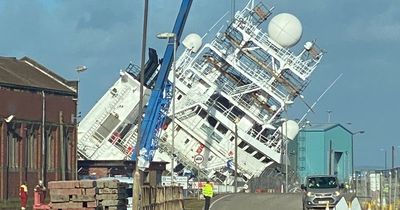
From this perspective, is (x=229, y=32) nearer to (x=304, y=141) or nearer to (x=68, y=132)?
(x=68, y=132)

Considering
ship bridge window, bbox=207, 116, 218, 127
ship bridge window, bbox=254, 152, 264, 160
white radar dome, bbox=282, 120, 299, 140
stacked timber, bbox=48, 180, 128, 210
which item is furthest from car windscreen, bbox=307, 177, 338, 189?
white radar dome, bbox=282, 120, 299, 140

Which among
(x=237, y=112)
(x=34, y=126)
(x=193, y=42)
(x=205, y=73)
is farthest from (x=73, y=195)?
(x=193, y=42)

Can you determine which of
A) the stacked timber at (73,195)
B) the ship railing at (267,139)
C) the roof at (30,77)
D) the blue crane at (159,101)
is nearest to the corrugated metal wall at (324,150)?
the ship railing at (267,139)

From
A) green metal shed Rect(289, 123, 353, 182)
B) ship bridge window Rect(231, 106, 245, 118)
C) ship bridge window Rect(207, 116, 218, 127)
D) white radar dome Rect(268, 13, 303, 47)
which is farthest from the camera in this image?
green metal shed Rect(289, 123, 353, 182)

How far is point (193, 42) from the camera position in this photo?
92188mm

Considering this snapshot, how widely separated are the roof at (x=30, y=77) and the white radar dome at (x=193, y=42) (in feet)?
65.0

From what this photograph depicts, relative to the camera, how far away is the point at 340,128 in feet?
406

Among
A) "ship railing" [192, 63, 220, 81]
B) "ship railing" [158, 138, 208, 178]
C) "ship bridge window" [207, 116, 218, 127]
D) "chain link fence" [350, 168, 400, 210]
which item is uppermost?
"ship railing" [192, 63, 220, 81]

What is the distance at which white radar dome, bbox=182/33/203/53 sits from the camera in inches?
3582

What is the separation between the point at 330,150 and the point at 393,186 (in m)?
71.0

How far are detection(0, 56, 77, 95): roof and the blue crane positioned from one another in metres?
6.58

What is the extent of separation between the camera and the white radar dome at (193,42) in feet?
298

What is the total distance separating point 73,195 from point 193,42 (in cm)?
5984

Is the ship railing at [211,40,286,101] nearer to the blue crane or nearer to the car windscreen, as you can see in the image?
the blue crane
